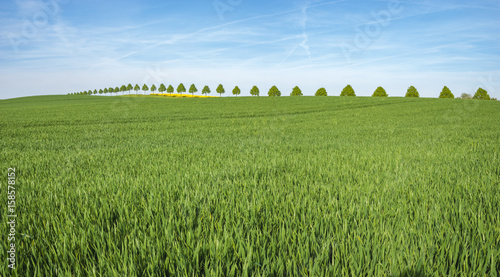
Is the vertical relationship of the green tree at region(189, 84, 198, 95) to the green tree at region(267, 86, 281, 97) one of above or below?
above

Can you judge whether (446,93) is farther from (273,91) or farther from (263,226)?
(263,226)

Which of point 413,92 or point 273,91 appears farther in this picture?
point 273,91

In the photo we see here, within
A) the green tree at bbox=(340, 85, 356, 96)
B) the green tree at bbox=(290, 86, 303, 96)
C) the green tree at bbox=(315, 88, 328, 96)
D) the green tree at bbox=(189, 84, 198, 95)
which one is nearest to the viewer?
the green tree at bbox=(340, 85, 356, 96)

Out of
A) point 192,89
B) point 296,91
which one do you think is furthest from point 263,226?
point 192,89

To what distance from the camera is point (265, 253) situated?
176 cm

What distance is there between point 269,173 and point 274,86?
103875 mm

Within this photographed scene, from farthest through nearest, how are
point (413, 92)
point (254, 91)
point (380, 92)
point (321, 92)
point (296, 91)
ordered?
point (254, 91)
point (296, 91)
point (321, 92)
point (380, 92)
point (413, 92)

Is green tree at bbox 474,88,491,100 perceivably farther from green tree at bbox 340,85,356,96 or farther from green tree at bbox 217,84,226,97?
green tree at bbox 217,84,226,97

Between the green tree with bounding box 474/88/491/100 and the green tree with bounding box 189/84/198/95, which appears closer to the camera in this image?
the green tree with bounding box 474/88/491/100

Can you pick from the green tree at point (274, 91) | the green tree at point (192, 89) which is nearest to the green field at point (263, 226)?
the green tree at point (274, 91)

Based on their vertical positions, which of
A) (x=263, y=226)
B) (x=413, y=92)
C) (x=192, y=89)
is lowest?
(x=263, y=226)

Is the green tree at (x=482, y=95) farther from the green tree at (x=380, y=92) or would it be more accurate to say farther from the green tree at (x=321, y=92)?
the green tree at (x=321, y=92)

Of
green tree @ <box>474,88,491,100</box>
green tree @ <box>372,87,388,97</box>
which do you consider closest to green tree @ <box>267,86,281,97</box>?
green tree @ <box>372,87,388,97</box>

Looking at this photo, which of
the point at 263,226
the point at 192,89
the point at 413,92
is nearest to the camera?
the point at 263,226
